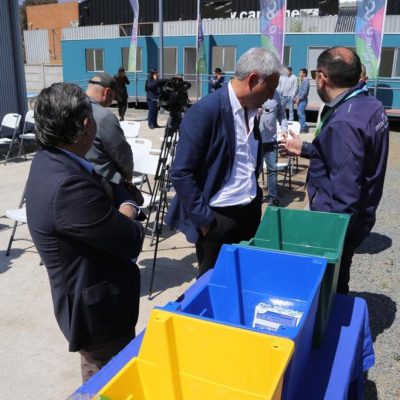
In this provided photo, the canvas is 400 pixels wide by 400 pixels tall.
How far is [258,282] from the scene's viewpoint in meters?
1.64

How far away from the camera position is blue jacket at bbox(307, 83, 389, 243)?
2.16 m

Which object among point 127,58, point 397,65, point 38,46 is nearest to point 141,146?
point 397,65

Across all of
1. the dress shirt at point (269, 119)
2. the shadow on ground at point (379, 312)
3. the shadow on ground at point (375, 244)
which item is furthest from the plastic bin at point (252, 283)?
the dress shirt at point (269, 119)

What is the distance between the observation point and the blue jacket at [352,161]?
2.16 metres

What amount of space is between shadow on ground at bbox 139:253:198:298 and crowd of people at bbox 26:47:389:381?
1276 mm

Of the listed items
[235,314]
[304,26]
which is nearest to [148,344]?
[235,314]

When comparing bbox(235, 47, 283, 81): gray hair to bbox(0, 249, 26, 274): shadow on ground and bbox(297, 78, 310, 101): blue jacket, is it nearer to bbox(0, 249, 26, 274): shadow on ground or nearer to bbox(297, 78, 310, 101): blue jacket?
bbox(0, 249, 26, 274): shadow on ground

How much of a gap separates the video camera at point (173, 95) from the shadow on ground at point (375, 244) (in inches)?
102

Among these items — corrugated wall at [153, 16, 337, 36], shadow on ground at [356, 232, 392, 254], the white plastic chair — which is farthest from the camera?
corrugated wall at [153, 16, 337, 36]

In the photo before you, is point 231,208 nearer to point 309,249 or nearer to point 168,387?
point 309,249

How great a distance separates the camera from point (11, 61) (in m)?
9.54

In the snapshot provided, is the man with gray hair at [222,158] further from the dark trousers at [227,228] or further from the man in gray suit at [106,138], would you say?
the man in gray suit at [106,138]

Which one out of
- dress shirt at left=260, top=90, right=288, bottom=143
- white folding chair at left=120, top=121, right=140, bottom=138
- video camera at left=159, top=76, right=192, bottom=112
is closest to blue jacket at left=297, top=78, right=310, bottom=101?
white folding chair at left=120, top=121, right=140, bottom=138

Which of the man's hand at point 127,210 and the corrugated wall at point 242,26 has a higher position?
the corrugated wall at point 242,26
